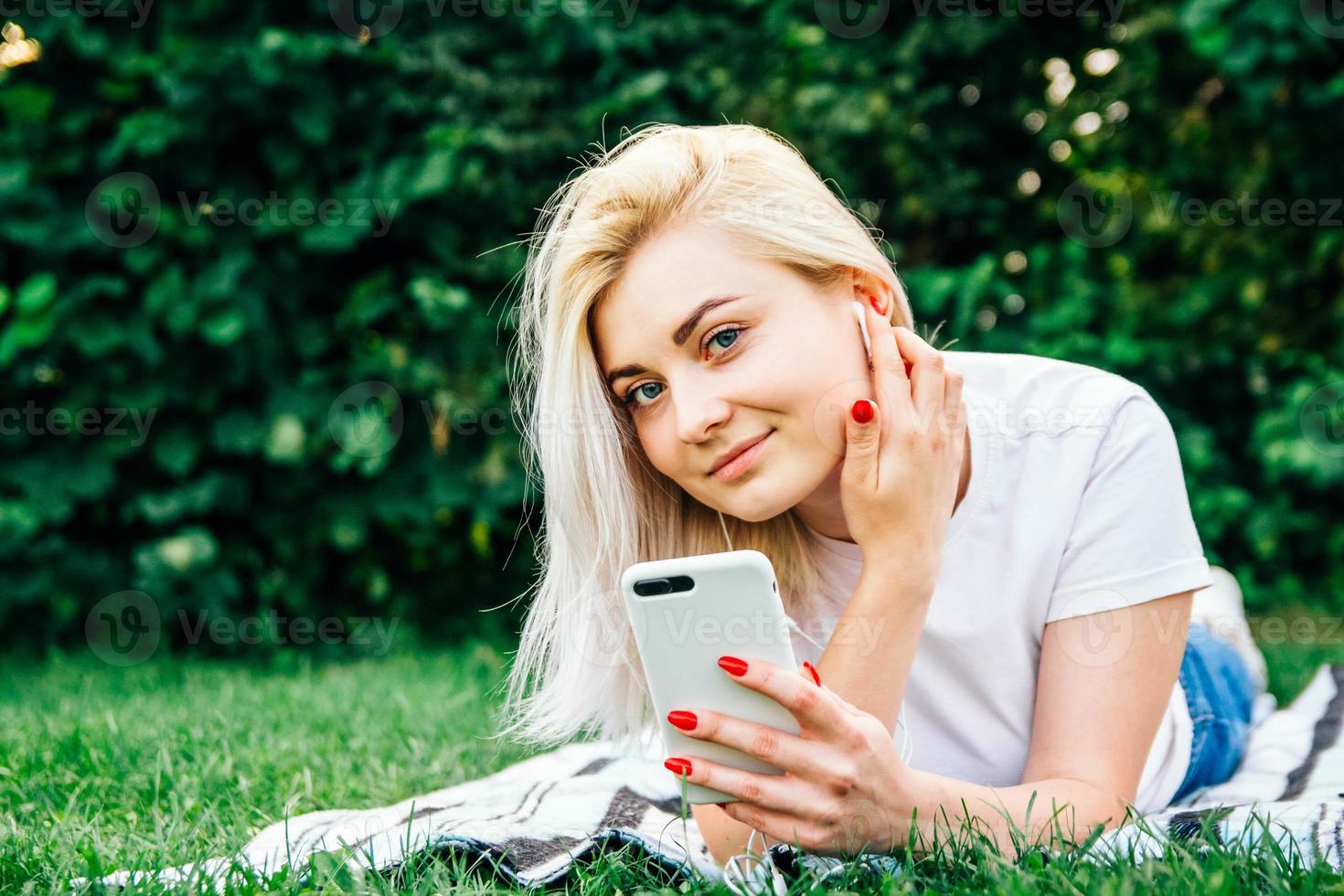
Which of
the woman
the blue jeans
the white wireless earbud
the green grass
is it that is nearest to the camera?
the green grass

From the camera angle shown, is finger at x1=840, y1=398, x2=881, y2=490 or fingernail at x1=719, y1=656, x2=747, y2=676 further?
finger at x1=840, y1=398, x2=881, y2=490

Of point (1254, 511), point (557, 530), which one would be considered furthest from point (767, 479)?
point (1254, 511)

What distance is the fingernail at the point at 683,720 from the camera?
59.8 inches

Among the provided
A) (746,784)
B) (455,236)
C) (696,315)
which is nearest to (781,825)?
(746,784)

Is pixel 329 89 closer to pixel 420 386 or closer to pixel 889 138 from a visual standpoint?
pixel 420 386

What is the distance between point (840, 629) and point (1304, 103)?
133 inches

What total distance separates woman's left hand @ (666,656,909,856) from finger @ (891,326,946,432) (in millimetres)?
481

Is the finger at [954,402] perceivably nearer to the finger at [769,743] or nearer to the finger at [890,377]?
the finger at [890,377]

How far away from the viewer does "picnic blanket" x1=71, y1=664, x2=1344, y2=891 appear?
1552 millimetres

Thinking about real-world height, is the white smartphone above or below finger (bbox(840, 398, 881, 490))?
below

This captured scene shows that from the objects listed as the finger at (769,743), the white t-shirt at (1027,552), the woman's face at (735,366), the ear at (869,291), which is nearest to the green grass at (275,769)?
the finger at (769,743)

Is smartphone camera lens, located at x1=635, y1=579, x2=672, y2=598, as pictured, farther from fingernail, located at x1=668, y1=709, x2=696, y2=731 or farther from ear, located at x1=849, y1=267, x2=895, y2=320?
ear, located at x1=849, y1=267, x2=895, y2=320

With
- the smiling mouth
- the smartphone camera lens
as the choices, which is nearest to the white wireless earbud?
the smiling mouth

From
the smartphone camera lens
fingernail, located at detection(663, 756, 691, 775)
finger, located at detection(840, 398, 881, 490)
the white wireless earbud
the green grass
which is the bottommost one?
the green grass
